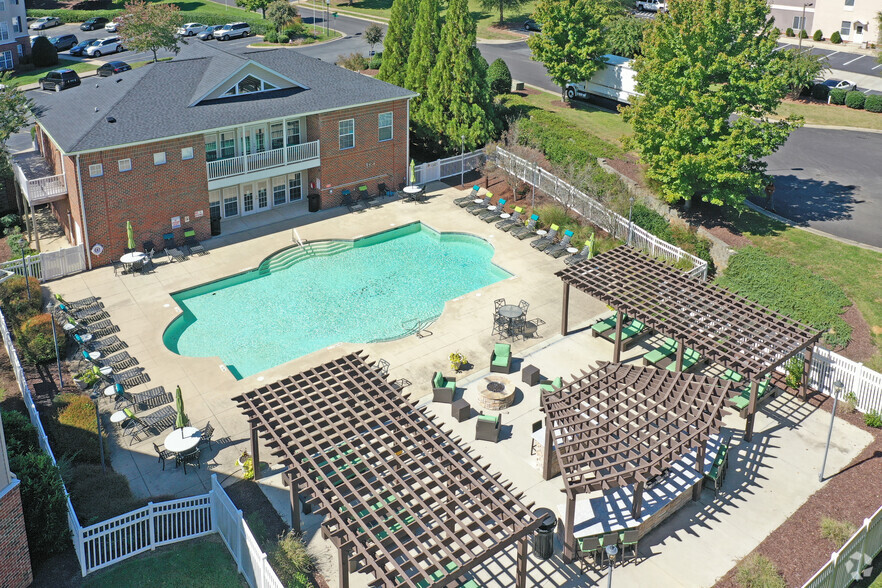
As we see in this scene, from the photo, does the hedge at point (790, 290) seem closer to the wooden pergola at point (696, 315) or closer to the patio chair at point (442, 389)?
the wooden pergola at point (696, 315)

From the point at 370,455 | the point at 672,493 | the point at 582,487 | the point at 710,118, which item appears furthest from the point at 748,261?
the point at 370,455

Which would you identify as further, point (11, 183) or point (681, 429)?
point (11, 183)

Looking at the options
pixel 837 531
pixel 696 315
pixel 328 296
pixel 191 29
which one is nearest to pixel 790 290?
pixel 696 315

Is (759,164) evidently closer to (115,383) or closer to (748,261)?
(748,261)

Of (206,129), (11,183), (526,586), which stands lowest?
(526,586)

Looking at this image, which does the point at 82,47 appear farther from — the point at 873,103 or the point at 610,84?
the point at 873,103

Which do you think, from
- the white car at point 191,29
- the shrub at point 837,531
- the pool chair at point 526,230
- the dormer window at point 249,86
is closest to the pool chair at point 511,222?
the pool chair at point 526,230
